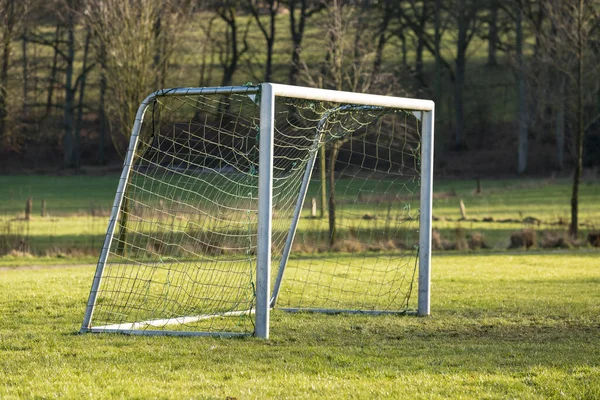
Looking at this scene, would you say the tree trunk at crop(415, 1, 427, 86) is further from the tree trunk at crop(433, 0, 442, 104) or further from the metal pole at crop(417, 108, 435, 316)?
the metal pole at crop(417, 108, 435, 316)

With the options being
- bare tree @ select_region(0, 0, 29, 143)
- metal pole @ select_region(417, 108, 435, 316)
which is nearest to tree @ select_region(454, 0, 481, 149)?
bare tree @ select_region(0, 0, 29, 143)

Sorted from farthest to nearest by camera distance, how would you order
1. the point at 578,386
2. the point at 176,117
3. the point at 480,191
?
the point at 480,191 → the point at 176,117 → the point at 578,386

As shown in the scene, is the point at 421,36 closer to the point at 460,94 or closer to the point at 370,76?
the point at 460,94

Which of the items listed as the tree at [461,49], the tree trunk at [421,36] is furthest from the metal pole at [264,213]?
the tree at [461,49]

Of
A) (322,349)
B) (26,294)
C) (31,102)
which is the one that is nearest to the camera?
(322,349)

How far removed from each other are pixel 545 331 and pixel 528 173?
38.8 meters

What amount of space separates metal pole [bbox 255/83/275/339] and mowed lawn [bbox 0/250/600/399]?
12.6 inches

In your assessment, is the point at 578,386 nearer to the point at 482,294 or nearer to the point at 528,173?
the point at 482,294

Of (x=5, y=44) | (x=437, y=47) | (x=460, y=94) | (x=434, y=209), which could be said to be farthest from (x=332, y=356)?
(x=460, y=94)

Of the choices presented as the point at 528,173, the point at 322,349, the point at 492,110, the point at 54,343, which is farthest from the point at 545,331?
the point at 492,110

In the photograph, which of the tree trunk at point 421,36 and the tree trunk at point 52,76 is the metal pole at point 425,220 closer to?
the tree trunk at point 421,36

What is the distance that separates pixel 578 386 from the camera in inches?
253

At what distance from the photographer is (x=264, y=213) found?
8.58m

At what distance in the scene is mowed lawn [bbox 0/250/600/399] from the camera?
632 centimetres
